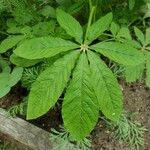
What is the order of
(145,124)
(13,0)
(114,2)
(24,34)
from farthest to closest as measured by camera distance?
1. (114,2)
2. (145,124)
3. (13,0)
4. (24,34)

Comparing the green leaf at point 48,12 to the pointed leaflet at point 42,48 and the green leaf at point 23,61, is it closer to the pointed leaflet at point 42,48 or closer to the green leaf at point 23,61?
the green leaf at point 23,61

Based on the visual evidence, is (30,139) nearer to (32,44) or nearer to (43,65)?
(43,65)

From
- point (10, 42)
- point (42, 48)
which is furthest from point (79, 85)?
point (10, 42)

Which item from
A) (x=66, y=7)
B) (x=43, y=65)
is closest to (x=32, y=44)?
(x=43, y=65)

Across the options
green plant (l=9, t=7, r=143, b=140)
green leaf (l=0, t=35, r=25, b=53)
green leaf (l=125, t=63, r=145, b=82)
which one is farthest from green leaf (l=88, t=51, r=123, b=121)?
green leaf (l=0, t=35, r=25, b=53)

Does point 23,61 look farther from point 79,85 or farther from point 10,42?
point 79,85

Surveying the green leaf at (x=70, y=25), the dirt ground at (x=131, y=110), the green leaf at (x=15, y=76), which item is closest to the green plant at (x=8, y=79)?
the green leaf at (x=15, y=76)

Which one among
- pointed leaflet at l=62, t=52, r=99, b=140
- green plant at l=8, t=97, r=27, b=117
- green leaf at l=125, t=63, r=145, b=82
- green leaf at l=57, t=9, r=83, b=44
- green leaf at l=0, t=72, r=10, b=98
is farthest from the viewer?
green plant at l=8, t=97, r=27, b=117

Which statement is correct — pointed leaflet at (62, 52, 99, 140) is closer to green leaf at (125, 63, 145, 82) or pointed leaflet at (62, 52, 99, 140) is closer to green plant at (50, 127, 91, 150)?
green leaf at (125, 63, 145, 82)
